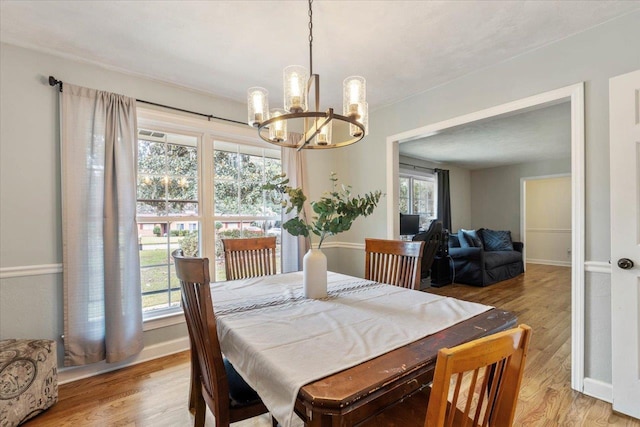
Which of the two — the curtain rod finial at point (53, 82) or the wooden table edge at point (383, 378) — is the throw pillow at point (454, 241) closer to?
the wooden table edge at point (383, 378)

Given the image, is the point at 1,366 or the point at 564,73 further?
the point at 564,73

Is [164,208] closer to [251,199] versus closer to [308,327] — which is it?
[251,199]

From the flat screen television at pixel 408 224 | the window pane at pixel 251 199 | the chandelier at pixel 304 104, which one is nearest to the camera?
the chandelier at pixel 304 104

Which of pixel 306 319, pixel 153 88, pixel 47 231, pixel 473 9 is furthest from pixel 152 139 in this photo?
pixel 473 9

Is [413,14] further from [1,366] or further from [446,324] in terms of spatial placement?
[1,366]

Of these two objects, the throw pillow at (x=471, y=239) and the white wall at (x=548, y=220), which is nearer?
the throw pillow at (x=471, y=239)

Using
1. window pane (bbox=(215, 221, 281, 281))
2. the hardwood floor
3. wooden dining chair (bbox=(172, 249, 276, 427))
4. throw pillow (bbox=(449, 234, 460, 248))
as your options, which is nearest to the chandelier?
wooden dining chair (bbox=(172, 249, 276, 427))

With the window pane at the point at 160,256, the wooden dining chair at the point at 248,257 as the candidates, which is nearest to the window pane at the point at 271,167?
the window pane at the point at 160,256

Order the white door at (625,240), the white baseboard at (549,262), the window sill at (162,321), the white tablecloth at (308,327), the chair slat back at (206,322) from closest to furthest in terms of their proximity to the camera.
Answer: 1. the white tablecloth at (308,327)
2. the chair slat back at (206,322)
3. the white door at (625,240)
4. the window sill at (162,321)
5. the white baseboard at (549,262)

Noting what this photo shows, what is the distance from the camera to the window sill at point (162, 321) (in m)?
2.48

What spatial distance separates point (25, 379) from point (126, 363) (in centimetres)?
72

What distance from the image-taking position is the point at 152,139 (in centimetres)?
264

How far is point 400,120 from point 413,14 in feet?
4.49

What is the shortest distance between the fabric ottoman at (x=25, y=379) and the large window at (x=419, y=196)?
522cm
